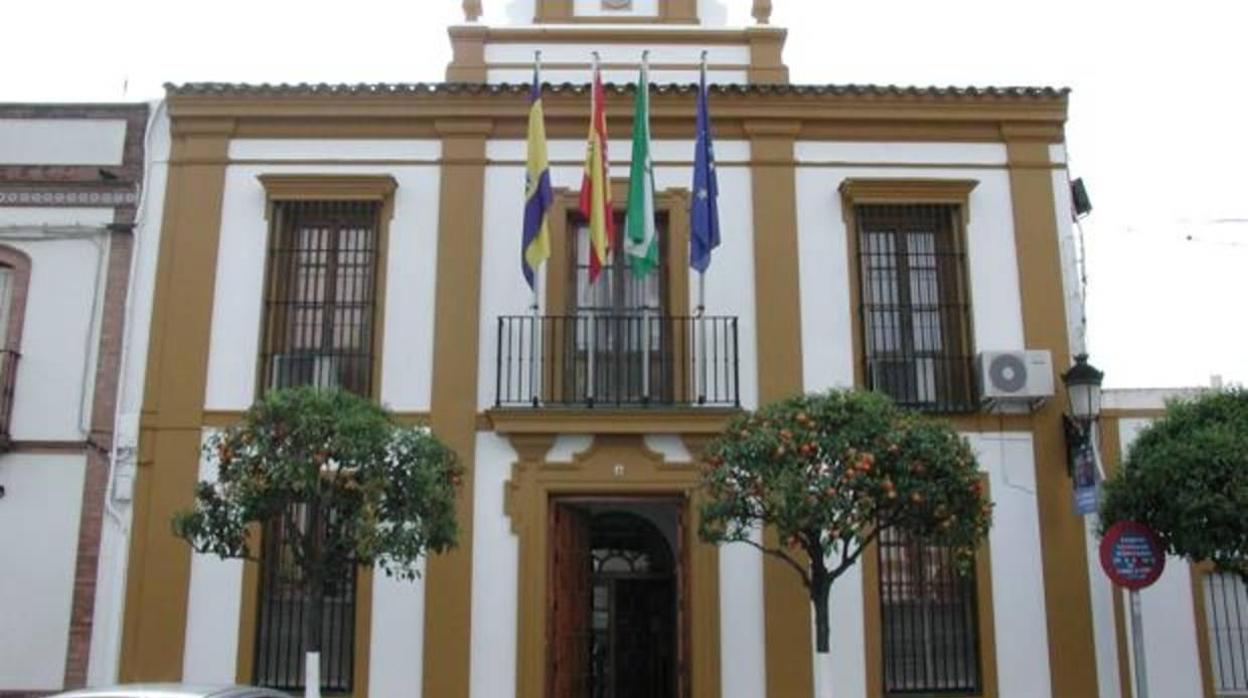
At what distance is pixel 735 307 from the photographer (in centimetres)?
1240

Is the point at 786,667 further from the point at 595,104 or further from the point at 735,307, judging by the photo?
the point at 595,104

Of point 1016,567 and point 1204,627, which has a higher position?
point 1016,567

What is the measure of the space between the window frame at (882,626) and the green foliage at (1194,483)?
137 cm

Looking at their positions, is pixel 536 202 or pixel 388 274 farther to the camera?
pixel 388 274

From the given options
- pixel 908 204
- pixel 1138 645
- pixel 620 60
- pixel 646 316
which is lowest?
pixel 1138 645

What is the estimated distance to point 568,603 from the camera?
1223 cm

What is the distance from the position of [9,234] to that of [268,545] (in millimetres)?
4060

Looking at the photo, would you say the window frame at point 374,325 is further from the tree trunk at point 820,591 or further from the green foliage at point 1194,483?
the green foliage at point 1194,483

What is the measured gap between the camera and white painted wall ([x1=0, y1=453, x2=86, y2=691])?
38.1 feet

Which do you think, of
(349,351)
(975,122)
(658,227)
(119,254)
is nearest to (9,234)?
(119,254)

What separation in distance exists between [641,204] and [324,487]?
4.11 meters

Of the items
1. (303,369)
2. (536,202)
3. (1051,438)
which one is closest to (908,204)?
(1051,438)

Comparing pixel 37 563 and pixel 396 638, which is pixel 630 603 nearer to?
pixel 396 638

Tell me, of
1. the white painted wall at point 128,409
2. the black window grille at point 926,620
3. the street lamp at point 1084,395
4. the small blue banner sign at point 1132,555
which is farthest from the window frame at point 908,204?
the white painted wall at point 128,409
